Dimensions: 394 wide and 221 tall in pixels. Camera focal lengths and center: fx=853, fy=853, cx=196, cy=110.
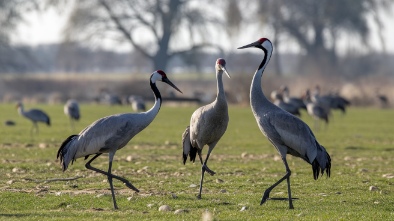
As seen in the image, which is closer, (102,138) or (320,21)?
(102,138)

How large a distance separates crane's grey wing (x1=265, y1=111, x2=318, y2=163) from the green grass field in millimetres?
682

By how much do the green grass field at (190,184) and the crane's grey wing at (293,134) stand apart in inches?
26.8

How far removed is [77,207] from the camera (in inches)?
407

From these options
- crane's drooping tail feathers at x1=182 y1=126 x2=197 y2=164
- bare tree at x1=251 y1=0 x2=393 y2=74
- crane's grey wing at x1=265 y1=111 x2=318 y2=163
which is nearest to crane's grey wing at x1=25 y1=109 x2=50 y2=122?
crane's drooping tail feathers at x1=182 y1=126 x2=197 y2=164

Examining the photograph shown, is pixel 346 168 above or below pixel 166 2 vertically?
below

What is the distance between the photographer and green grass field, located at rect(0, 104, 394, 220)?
9.98 metres

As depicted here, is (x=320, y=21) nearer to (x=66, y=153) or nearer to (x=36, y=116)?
(x=36, y=116)

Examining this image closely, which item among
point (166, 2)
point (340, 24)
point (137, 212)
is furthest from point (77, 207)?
point (340, 24)

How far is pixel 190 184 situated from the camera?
12.6 meters

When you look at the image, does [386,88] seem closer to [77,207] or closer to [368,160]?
[368,160]

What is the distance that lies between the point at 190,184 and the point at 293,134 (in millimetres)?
2430

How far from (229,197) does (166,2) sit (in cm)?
5201

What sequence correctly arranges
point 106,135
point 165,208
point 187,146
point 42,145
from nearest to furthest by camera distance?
point 165,208, point 106,135, point 187,146, point 42,145

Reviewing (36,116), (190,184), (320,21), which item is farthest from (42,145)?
(320,21)
